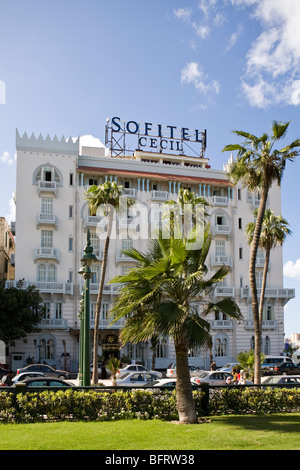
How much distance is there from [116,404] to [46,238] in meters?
35.2

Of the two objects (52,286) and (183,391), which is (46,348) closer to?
(52,286)

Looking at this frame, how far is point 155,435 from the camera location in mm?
13664

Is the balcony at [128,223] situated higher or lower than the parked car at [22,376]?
higher

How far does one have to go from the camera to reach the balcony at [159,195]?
5400cm

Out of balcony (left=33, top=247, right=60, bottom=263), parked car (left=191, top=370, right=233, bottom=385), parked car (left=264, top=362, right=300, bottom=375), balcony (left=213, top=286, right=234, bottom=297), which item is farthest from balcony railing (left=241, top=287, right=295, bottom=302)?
parked car (left=191, top=370, right=233, bottom=385)

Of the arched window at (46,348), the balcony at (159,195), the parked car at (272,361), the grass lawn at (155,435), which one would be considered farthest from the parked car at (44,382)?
the balcony at (159,195)

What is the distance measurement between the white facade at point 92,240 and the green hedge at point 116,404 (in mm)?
28076

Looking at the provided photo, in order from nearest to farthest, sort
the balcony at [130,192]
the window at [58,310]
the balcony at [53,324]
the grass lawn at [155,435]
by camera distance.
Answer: the grass lawn at [155,435] → the balcony at [53,324] → the window at [58,310] → the balcony at [130,192]

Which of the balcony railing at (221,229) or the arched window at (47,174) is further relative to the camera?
the balcony railing at (221,229)

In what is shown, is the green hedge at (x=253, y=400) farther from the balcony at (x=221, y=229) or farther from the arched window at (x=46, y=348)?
the balcony at (x=221, y=229)

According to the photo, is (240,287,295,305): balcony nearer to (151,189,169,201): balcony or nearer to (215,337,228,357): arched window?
(215,337,228,357): arched window

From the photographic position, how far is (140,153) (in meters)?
59.0

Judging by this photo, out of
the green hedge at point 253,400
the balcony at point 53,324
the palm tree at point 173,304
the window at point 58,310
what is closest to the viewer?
the palm tree at point 173,304
